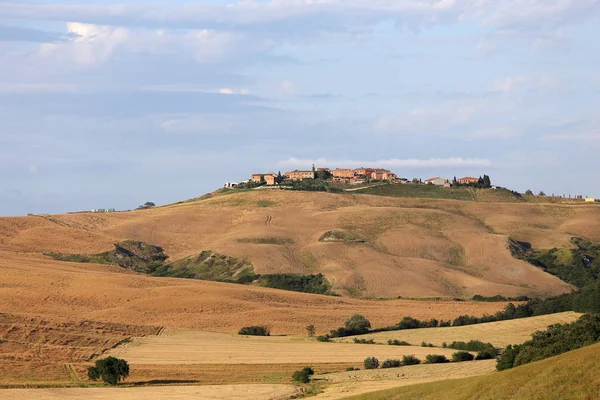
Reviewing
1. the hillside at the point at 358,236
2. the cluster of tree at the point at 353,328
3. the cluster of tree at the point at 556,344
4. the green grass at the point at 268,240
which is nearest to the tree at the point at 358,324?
the cluster of tree at the point at 353,328

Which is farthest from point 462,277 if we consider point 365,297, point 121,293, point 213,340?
point 213,340

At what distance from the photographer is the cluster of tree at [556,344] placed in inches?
2085

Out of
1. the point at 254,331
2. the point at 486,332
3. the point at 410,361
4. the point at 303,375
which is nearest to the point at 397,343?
the point at 486,332

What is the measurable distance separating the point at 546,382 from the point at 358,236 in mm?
127878

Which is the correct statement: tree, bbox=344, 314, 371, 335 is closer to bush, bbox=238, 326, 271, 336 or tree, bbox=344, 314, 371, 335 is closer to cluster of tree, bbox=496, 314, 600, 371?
bush, bbox=238, 326, 271, 336

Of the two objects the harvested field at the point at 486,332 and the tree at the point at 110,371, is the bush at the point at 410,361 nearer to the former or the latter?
the harvested field at the point at 486,332

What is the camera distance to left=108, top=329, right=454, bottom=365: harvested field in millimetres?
76750

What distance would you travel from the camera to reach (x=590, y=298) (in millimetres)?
92875

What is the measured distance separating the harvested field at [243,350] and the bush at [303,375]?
261 inches

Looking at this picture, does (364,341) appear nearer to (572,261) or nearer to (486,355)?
(486,355)

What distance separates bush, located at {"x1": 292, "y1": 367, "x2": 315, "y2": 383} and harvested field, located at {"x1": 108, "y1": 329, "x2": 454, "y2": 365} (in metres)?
6.63

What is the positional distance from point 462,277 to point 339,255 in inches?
738

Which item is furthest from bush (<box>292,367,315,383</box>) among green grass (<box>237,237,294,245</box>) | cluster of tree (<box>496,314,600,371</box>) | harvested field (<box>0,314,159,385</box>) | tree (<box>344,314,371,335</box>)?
green grass (<box>237,237,294,245</box>)

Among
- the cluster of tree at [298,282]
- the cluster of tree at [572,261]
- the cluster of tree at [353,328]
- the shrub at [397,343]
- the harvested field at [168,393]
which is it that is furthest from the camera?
the cluster of tree at [572,261]
